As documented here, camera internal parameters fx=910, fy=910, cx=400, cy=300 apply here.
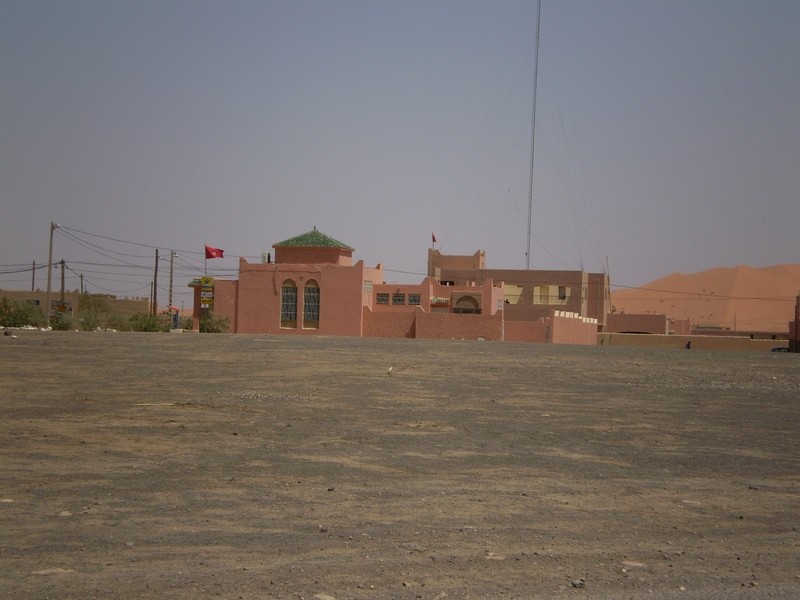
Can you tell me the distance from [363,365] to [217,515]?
18.1m

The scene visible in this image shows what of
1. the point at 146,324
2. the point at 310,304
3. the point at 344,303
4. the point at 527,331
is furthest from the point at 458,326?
the point at 146,324

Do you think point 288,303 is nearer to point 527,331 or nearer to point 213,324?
point 213,324

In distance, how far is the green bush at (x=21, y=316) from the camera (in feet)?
194

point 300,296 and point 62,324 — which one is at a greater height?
point 300,296

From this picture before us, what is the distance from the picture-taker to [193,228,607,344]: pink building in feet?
202

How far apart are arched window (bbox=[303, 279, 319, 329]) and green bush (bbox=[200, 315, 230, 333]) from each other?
544cm

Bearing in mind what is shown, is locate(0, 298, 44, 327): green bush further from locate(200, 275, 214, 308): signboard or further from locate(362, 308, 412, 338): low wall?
locate(362, 308, 412, 338): low wall

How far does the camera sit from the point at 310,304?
6256cm

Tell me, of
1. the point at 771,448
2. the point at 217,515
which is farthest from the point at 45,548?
the point at 771,448

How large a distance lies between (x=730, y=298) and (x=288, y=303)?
120898 mm

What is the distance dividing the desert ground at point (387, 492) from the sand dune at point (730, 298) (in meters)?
122

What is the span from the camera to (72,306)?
7850 cm

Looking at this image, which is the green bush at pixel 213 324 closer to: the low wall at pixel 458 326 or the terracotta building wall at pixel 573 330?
the low wall at pixel 458 326

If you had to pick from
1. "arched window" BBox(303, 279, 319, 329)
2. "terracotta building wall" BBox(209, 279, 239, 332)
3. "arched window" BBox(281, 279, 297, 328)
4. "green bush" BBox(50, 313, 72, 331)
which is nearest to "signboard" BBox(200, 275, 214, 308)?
"terracotta building wall" BBox(209, 279, 239, 332)
